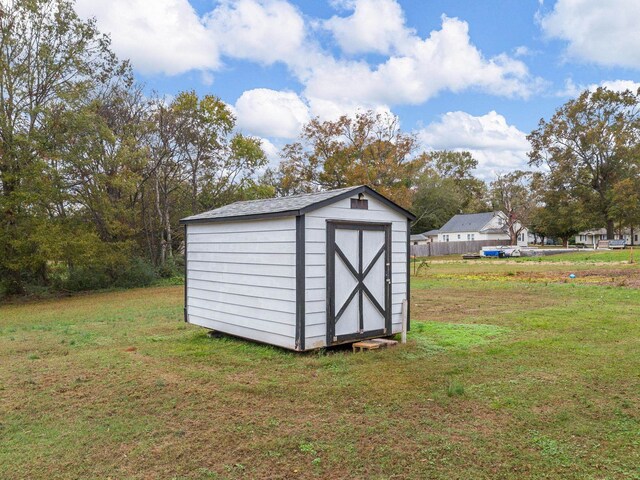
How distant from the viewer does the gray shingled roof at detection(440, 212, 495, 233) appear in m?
53.0

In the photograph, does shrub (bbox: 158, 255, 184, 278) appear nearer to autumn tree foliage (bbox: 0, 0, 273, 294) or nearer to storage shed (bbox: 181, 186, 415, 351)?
autumn tree foliage (bbox: 0, 0, 273, 294)

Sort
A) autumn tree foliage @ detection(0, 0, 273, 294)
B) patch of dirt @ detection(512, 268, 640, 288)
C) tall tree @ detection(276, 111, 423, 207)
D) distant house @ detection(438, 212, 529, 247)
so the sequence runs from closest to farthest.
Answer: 1. patch of dirt @ detection(512, 268, 640, 288)
2. autumn tree foliage @ detection(0, 0, 273, 294)
3. tall tree @ detection(276, 111, 423, 207)
4. distant house @ detection(438, 212, 529, 247)

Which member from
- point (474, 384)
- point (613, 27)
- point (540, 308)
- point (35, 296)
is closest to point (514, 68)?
point (613, 27)

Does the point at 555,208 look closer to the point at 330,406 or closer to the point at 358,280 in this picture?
the point at 358,280

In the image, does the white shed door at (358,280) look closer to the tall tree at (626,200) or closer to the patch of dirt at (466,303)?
the patch of dirt at (466,303)

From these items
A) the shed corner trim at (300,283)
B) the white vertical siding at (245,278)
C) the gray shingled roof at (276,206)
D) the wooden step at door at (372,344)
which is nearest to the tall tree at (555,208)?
the wooden step at door at (372,344)

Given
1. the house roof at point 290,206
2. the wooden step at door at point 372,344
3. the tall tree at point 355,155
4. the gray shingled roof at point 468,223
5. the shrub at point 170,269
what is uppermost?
the tall tree at point 355,155

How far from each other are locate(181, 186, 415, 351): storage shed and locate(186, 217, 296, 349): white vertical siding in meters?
0.01

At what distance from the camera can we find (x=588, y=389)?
478 centimetres

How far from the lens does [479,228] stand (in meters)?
52.6

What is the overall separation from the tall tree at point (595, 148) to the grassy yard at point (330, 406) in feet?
137

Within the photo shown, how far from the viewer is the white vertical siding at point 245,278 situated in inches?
252

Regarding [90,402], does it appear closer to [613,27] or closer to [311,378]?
[311,378]

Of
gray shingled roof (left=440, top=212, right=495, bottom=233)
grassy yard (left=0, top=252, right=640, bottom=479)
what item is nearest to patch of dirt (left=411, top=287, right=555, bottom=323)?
grassy yard (left=0, top=252, right=640, bottom=479)
